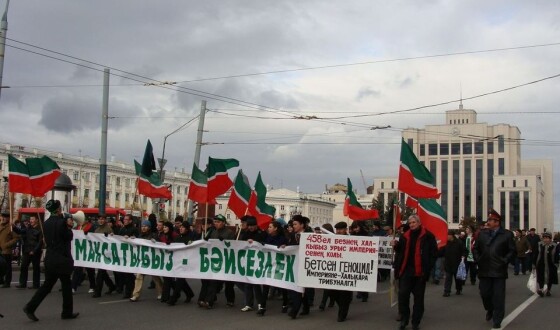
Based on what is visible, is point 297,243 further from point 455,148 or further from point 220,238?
point 455,148

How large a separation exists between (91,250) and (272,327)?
5467mm

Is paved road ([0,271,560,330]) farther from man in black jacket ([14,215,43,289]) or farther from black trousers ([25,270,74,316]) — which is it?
man in black jacket ([14,215,43,289])

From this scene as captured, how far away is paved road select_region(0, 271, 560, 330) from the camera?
10367 mm

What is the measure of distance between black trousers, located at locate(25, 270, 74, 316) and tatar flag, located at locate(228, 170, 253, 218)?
6.14 m

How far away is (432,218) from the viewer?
1195 centimetres

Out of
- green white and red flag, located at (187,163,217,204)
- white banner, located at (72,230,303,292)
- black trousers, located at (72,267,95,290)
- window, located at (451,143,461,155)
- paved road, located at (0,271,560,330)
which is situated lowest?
paved road, located at (0,271,560,330)

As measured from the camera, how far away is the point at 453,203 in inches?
5546

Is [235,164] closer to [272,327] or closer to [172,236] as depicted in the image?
[172,236]

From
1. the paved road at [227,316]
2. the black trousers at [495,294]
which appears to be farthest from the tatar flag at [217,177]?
the black trousers at [495,294]

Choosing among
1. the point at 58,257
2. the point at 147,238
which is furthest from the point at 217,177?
the point at 58,257

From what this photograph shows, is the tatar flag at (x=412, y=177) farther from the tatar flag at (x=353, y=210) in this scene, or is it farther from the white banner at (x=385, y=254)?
the tatar flag at (x=353, y=210)

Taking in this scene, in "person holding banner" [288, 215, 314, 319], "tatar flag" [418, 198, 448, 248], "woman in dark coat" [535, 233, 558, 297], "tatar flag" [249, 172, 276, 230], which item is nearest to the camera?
"person holding banner" [288, 215, 314, 319]

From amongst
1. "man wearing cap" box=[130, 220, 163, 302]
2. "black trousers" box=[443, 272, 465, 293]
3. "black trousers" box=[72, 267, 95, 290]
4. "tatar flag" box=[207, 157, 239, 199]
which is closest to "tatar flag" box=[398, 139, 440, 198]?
"tatar flag" box=[207, 157, 239, 199]

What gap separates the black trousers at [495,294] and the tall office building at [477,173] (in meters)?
124
